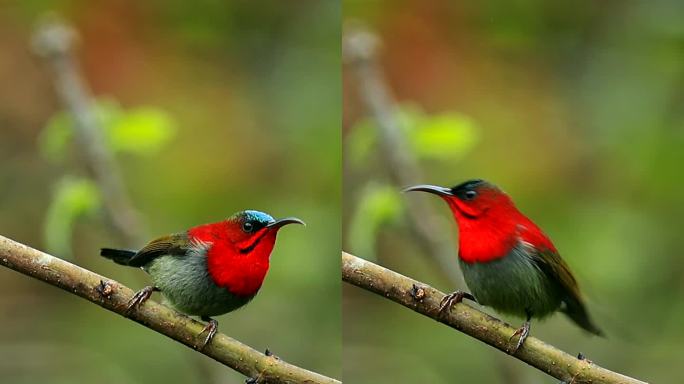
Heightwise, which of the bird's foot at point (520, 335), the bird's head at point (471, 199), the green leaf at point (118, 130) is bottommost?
the bird's foot at point (520, 335)

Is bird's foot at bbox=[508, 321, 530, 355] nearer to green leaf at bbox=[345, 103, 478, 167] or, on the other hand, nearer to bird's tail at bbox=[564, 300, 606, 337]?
bird's tail at bbox=[564, 300, 606, 337]

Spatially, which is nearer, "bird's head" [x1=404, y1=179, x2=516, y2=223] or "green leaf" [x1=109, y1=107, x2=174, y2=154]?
"bird's head" [x1=404, y1=179, x2=516, y2=223]

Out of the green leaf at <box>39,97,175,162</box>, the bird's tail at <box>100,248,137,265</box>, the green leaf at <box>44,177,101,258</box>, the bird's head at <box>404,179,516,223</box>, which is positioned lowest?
the bird's tail at <box>100,248,137,265</box>

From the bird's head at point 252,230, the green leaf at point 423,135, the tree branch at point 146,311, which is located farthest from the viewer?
the green leaf at point 423,135

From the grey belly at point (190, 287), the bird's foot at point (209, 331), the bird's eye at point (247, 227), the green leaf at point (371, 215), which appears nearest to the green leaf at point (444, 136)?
Result: the green leaf at point (371, 215)

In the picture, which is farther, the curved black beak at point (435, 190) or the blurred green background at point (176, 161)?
the blurred green background at point (176, 161)

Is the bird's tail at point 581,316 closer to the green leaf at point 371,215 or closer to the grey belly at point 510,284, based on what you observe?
the grey belly at point 510,284

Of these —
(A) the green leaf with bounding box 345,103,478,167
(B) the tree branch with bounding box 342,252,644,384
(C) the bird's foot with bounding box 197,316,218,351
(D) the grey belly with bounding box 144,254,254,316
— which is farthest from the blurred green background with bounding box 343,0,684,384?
(C) the bird's foot with bounding box 197,316,218,351

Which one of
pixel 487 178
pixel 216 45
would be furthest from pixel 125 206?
pixel 487 178

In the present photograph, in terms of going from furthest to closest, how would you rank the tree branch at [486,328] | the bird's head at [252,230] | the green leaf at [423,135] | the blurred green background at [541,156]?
the green leaf at [423,135] < the blurred green background at [541,156] < the bird's head at [252,230] < the tree branch at [486,328]
